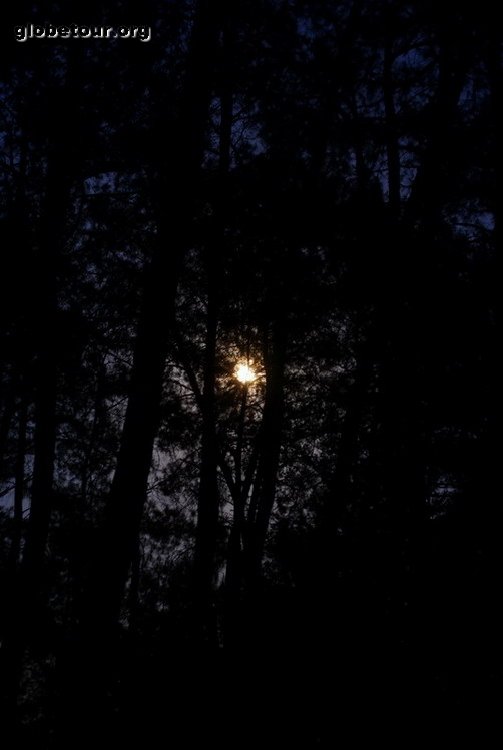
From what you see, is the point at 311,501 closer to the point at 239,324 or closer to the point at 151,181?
the point at 239,324

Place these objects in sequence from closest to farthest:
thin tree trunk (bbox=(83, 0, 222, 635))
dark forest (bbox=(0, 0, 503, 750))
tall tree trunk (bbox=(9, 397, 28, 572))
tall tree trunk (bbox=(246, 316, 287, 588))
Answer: dark forest (bbox=(0, 0, 503, 750))
thin tree trunk (bbox=(83, 0, 222, 635))
tall tree trunk (bbox=(246, 316, 287, 588))
tall tree trunk (bbox=(9, 397, 28, 572))

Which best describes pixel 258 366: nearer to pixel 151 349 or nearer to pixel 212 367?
pixel 212 367

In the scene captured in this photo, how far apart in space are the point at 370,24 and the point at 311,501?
8.27m

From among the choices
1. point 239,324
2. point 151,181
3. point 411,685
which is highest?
point 151,181

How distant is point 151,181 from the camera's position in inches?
303

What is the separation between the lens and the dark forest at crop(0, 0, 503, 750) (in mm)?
4164

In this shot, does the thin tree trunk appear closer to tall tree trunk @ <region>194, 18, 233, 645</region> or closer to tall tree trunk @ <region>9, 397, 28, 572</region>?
tall tree trunk @ <region>194, 18, 233, 645</region>

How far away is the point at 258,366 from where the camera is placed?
8648 millimetres

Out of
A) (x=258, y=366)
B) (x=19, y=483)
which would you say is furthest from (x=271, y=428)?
(x=19, y=483)

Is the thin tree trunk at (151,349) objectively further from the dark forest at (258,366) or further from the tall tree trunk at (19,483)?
the tall tree trunk at (19,483)

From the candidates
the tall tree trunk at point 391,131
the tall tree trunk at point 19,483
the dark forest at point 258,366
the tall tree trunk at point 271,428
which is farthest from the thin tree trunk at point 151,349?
the tall tree trunk at point 19,483

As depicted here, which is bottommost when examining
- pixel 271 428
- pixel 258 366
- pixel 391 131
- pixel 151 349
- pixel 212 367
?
pixel 271 428

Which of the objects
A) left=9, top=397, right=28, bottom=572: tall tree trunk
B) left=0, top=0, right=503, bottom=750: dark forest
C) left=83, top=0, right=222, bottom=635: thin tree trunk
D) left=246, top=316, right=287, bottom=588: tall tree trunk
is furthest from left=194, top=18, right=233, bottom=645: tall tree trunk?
left=9, top=397, right=28, bottom=572: tall tree trunk

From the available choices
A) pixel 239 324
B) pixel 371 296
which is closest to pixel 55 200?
pixel 239 324
